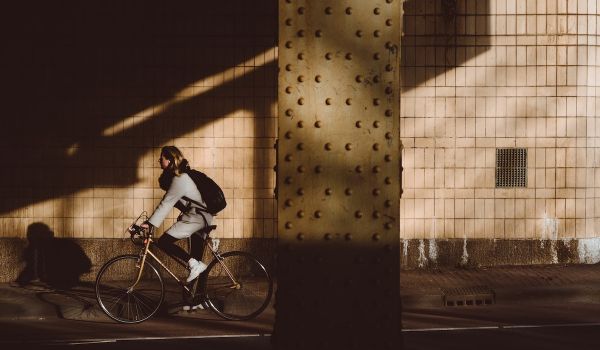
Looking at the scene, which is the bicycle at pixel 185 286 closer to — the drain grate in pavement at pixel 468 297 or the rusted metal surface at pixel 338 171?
the drain grate in pavement at pixel 468 297

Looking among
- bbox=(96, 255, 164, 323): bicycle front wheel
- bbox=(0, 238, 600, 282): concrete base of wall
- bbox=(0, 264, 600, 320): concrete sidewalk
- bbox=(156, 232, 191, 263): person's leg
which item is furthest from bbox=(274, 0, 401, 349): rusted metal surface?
bbox=(0, 238, 600, 282): concrete base of wall

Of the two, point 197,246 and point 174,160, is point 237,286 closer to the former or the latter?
point 197,246

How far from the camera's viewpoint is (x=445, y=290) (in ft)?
28.3

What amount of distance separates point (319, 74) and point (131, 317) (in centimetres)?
597

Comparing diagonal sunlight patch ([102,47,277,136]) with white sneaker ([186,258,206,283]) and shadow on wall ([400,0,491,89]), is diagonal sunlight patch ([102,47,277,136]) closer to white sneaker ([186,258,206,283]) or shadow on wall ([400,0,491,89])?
shadow on wall ([400,0,491,89])

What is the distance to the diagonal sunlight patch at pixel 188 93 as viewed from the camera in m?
9.89

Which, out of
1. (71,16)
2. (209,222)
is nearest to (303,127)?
(209,222)

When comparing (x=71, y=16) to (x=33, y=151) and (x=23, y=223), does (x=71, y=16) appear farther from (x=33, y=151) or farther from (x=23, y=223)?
(x=23, y=223)

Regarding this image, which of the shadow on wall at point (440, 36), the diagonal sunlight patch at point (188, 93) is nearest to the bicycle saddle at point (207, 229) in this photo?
the diagonal sunlight patch at point (188, 93)

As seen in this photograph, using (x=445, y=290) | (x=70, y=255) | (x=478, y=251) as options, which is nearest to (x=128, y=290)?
(x=70, y=255)

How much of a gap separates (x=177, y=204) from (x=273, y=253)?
8.02 ft

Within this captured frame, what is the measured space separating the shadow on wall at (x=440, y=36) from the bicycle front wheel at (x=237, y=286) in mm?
3635

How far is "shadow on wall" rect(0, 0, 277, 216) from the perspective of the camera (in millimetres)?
9867

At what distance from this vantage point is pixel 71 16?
9.87 m
